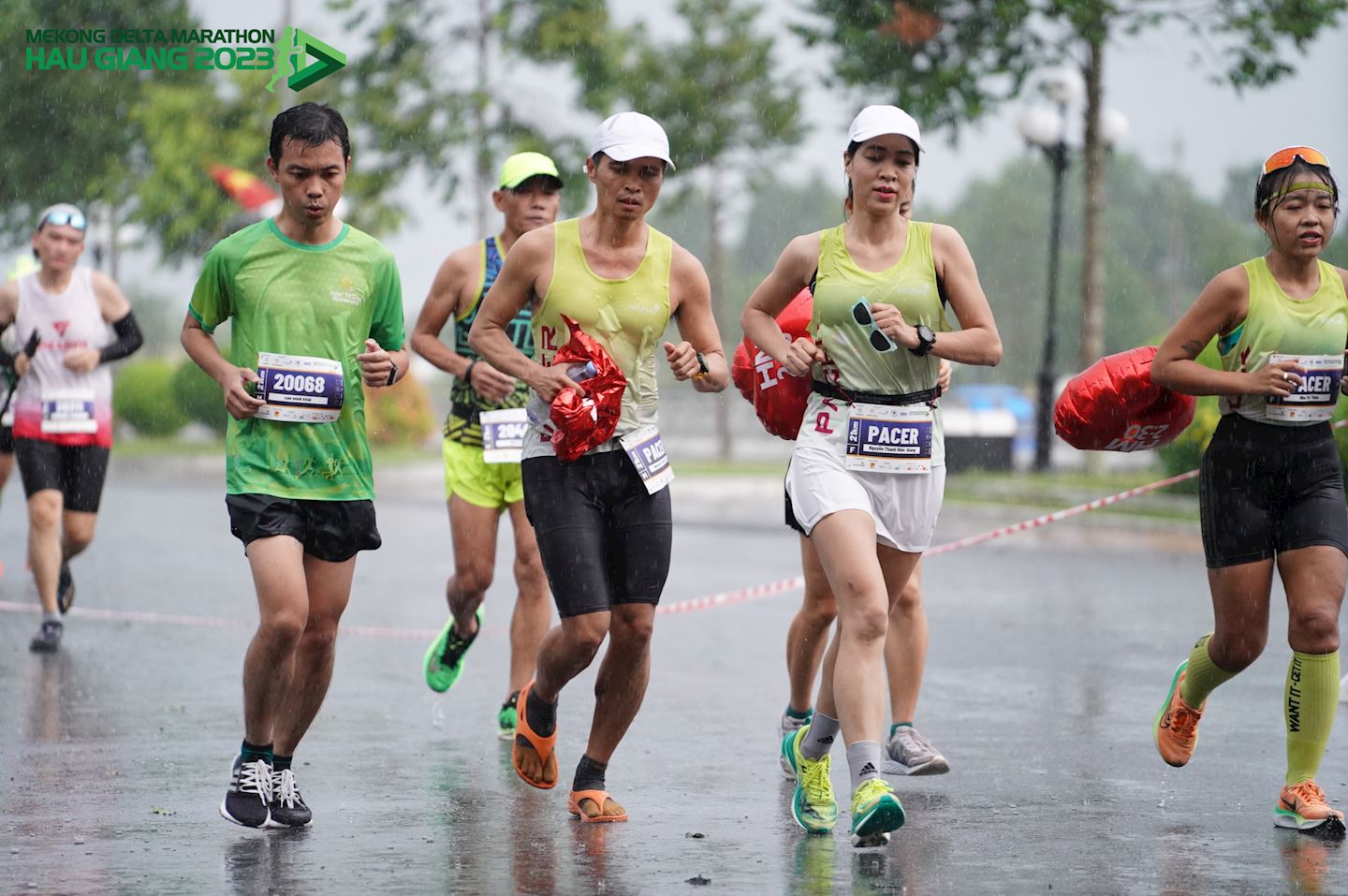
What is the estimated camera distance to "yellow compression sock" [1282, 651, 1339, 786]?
6.23 meters

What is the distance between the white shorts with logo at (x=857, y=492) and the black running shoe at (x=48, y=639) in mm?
5556

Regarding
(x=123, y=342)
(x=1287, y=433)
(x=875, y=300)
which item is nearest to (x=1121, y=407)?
(x=1287, y=433)

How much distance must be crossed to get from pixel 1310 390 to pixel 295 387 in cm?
317

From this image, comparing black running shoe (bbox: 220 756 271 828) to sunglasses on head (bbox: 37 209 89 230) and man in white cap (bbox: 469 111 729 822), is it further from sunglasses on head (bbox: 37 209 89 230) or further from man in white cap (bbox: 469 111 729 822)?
sunglasses on head (bbox: 37 209 89 230)

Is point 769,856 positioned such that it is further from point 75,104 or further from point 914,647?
point 75,104

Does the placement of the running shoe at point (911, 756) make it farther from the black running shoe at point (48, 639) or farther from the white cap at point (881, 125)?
the black running shoe at point (48, 639)

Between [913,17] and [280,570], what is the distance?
1850 centimetres

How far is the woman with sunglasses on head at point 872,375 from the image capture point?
6.10m

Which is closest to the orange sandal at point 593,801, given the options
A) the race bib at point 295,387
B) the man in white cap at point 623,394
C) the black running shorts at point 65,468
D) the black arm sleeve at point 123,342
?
the man in white cap at point 623,394

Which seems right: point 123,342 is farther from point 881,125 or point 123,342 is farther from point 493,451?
point 881,125

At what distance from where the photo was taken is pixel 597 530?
613 centimetres

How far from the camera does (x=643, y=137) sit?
19.9ft

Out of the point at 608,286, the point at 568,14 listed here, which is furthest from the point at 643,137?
the point at 568,14

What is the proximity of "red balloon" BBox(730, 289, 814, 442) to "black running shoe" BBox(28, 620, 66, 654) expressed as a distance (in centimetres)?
496
